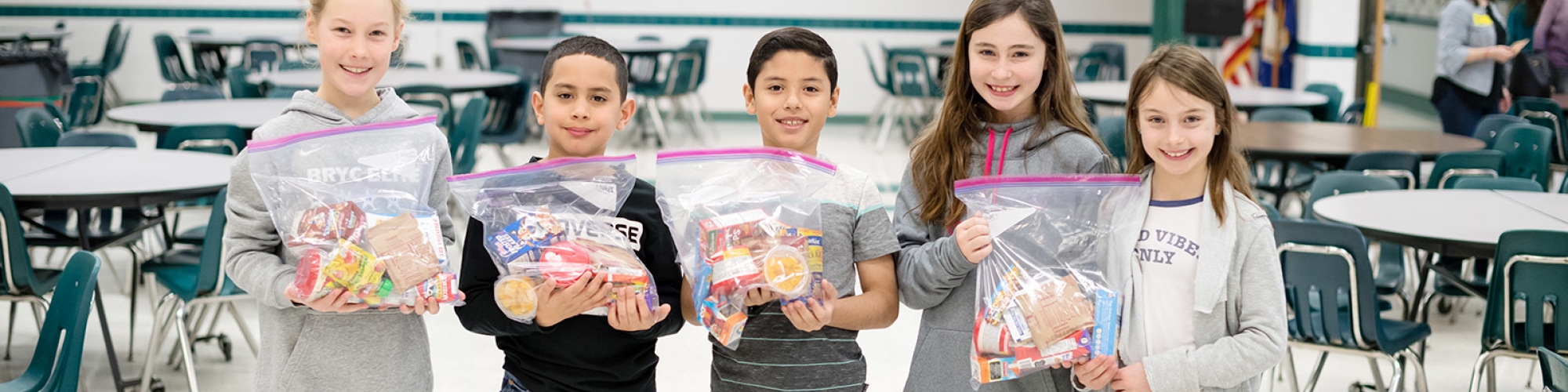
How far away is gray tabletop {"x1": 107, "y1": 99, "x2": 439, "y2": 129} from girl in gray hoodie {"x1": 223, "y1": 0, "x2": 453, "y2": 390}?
273 centimetres

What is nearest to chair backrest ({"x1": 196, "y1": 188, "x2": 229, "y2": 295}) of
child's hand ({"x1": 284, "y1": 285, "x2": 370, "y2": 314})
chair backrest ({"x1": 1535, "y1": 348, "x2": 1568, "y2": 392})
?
child's hand ({"x1": 284, "y1": 285, "x2": 370, "y2": 314})

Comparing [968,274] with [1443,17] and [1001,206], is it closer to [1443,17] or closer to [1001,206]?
[1001,206]

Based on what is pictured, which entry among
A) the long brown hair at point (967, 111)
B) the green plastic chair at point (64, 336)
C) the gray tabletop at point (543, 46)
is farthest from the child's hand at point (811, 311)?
the gray tabletop at point (543, 46)

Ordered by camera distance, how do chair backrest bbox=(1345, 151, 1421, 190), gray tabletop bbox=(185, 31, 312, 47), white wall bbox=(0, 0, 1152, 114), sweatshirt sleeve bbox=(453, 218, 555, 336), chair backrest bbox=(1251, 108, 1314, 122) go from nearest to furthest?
1. sweatshirt sleeve bbox=(453, 218, 555, 336)
2. chair backrest bbox=(1345, 151, 1421, 190)
3. chair backrest bbox=(1251, 108, 1314, 122)
4. gray tabletop bbox=(185, 31, 312, 47)
5. white wall bbox=(0, 0, 1152, 114)

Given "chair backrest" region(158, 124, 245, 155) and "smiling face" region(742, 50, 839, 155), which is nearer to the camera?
"smiling face" region(742, 50, 839, 155)

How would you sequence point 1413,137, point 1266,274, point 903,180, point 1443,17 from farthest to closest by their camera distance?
point 1443,17 → point 1413,137 → point 903,180 → point 1266,274

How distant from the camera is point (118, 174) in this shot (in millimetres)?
3320

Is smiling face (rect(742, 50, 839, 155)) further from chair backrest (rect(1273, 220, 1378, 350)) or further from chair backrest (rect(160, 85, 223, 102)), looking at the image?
chair backrest (rect(160, 85, 223, 102))

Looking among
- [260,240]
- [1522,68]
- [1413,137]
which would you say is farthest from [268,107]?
[1522,68]

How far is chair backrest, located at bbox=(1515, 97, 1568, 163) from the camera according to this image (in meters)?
5.39

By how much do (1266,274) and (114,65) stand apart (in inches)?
399

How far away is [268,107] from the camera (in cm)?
514

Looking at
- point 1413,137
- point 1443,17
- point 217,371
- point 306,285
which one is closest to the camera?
point 306,285

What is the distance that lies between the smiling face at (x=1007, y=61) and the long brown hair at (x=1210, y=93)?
146 millimetres
